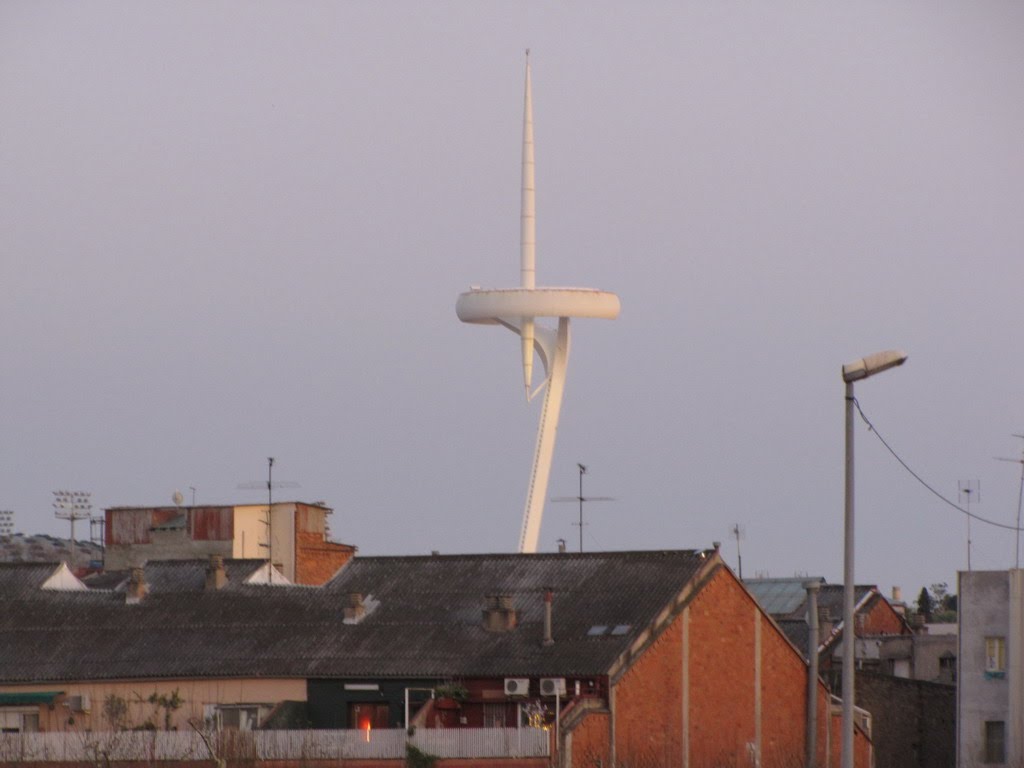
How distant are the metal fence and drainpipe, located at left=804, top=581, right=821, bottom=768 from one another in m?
8.01

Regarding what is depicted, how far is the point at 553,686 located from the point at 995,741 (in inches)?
681

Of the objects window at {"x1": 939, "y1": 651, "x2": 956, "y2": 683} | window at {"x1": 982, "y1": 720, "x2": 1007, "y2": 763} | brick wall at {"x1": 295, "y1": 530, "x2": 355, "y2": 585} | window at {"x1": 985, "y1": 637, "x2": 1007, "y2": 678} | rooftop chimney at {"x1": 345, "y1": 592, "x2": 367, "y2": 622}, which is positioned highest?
brick wall at {"x1": 295, "y1": 530, "x2": 355, "y2": 585}

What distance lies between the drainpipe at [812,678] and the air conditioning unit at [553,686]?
665cm

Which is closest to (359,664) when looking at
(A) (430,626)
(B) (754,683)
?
(A) (430,626)

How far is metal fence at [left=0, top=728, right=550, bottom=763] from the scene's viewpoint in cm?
5362

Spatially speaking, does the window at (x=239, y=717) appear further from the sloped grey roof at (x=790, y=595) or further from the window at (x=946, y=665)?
the sloped grey roof at (x=790, y=595)

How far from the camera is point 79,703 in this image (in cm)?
6153

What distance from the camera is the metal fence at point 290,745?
2111 inches

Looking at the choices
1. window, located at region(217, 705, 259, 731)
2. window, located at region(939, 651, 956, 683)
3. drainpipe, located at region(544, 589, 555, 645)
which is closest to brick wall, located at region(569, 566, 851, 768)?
drainpipe, located at region(544, 589, 555, 645)

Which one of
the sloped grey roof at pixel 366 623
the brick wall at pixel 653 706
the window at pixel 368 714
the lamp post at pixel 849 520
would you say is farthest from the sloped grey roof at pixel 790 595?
the lamp post at pixel 849 520

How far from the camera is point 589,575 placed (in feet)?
206

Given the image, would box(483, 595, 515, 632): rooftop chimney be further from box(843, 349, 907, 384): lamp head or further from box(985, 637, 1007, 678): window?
box(843, 349, 907, 384): lamp head

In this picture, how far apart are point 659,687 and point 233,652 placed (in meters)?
12.4

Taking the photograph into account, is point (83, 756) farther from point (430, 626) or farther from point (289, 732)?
point (430, 626)
